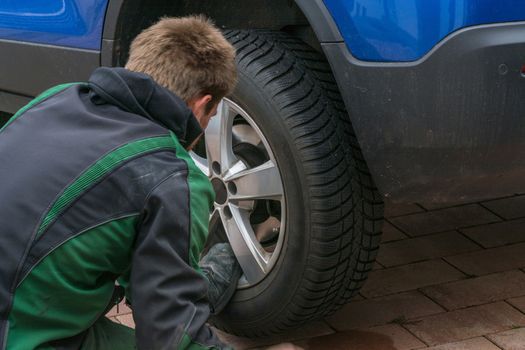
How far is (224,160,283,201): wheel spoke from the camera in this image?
9.93ft

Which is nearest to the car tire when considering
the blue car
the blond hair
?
the blue car

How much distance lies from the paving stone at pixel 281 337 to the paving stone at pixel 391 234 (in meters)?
0.80

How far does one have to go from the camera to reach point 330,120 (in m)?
2.94

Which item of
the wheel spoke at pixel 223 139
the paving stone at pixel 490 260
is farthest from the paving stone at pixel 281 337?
the paving stone at pixel 490 260

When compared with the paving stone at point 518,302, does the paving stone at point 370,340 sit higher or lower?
lower

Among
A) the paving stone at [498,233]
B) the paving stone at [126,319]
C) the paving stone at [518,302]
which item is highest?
the paving stone at [518,302]

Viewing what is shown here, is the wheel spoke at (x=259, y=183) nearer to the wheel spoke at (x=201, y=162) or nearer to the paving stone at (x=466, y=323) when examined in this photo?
the wheel spoke at (x=201, y=162)

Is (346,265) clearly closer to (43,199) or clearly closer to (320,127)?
(320,127)

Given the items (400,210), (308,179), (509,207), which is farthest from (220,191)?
(509,207)

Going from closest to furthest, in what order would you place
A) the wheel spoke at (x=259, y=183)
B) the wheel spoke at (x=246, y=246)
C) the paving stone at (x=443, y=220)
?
the wheel spoke at (x=259, y=183) → the wheel spoke at (x=246, y=246) → the paving stone at (x=443, y=220)

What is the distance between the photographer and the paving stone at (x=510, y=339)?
125 inches

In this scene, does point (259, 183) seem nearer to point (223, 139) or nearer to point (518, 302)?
point (223, 139)

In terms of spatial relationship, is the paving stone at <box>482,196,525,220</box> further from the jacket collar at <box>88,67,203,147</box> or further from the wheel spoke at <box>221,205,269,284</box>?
the jacket collar at <box>88,67,203,147</box>

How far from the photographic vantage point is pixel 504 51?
8.54 feet
